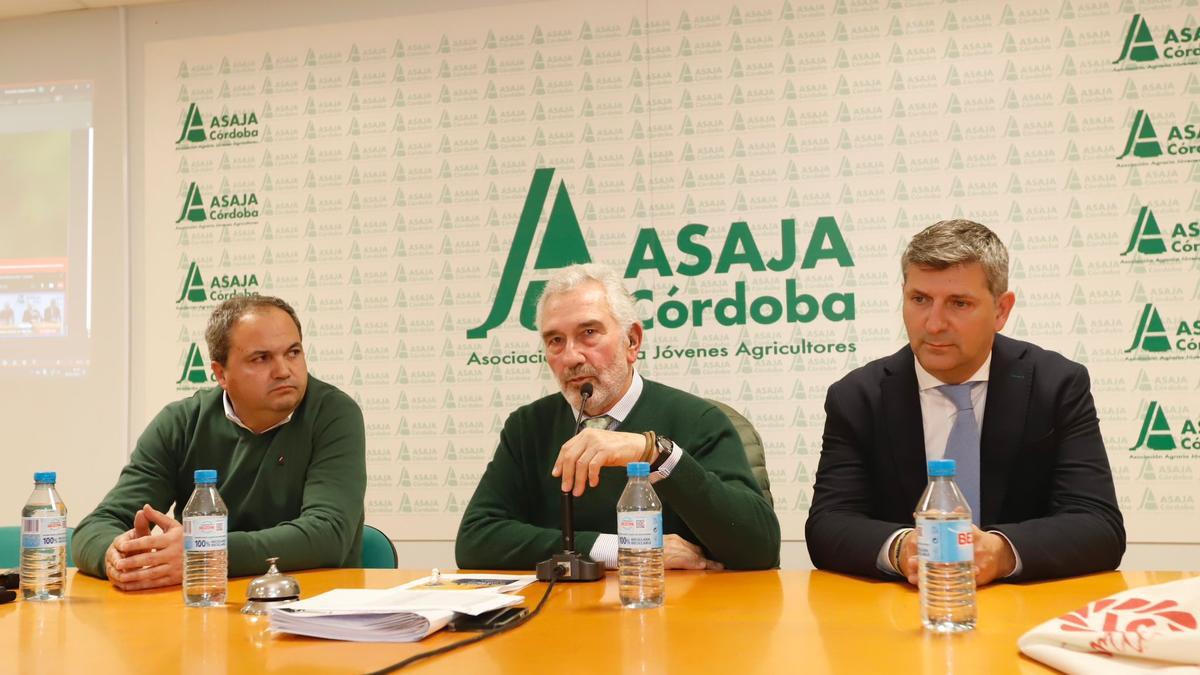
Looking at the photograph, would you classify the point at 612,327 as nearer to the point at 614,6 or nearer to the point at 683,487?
the point at 683,487

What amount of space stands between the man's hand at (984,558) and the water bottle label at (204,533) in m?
1.29

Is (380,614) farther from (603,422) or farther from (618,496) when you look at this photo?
(603,422)

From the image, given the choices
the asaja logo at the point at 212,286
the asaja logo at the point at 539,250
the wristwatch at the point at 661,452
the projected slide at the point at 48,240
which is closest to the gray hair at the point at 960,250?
the wristwatch at the point at 661,452

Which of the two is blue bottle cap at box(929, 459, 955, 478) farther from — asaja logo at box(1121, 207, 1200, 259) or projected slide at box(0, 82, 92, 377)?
projected slide at box(0, 82, 92, 377)

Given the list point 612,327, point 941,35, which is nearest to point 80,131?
point 612,327

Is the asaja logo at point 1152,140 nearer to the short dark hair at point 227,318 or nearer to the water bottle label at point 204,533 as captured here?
the short dark hair at point 227,318

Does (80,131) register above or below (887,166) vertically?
above

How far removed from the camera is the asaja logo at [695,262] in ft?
12.9

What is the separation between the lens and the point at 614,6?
4168mm

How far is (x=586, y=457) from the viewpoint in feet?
6.15

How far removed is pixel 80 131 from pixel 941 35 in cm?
372

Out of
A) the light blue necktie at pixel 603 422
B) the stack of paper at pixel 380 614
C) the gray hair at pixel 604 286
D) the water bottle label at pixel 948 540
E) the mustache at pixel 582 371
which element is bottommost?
the stack of paper at pixel 380 614

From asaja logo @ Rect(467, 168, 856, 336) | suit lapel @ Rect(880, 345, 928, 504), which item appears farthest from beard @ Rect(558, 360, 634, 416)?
asaja logo @ Rect(467, 168, 856, 336)

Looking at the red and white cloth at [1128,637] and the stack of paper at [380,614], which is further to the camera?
the stack of paper at [380,614]
